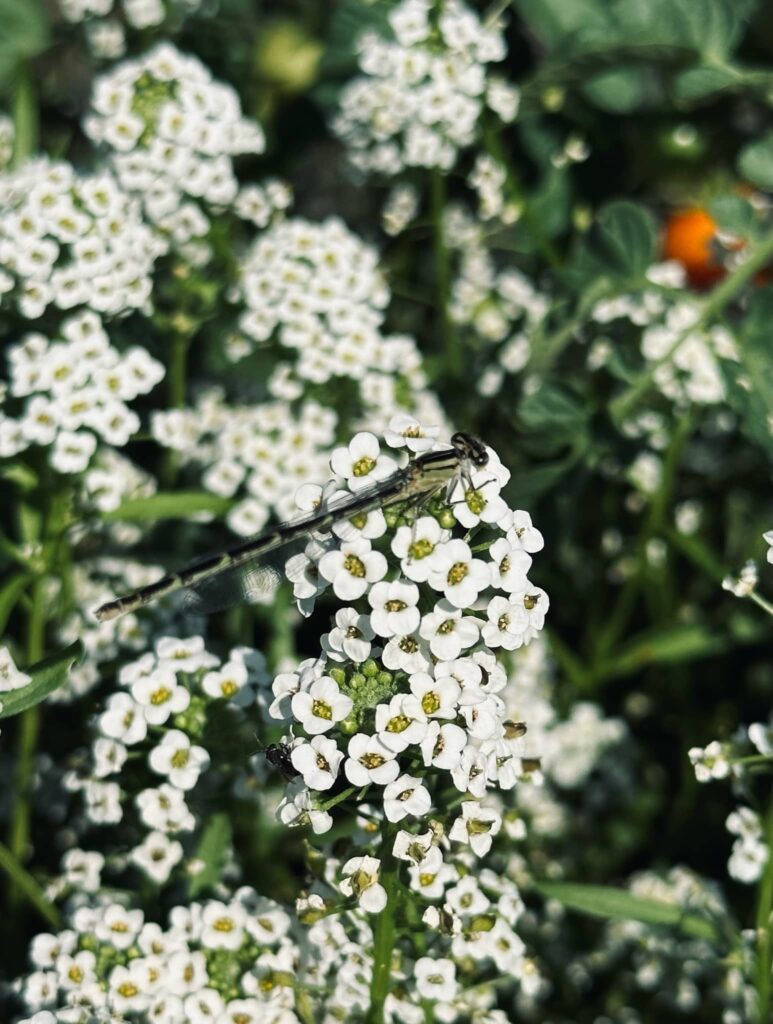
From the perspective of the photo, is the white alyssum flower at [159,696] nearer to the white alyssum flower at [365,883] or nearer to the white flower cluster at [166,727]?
the white flower cluster at [166,727]

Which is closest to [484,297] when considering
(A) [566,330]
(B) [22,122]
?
(A) [566,330]

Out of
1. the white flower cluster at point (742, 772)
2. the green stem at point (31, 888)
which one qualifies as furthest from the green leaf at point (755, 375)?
the green stem at point (31, 888)

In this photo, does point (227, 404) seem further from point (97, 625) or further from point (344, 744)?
point (344, 744)

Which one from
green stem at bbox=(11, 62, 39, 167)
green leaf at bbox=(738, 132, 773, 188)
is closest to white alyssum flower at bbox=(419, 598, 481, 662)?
green leaf at bbox=(738, 132, 773, 188)

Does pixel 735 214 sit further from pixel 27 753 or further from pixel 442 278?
pixel 27 753

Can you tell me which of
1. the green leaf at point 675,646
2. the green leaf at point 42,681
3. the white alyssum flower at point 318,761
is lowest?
the green leaf at point 675,646

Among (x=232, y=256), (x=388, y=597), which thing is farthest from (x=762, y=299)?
(x=388, y=597)

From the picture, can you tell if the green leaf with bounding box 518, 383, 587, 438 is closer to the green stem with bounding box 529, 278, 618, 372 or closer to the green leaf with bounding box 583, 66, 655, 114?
the green stem with bounding box 529, 278, 618, 372
